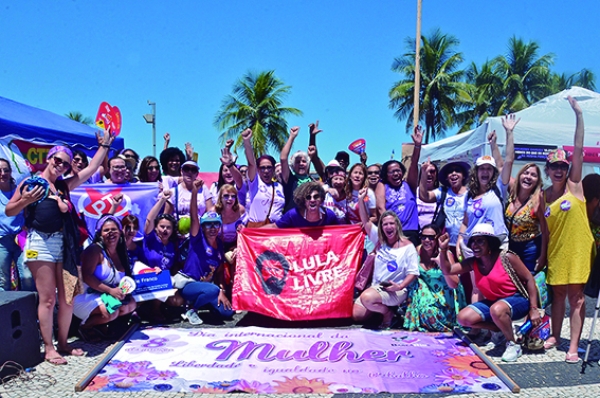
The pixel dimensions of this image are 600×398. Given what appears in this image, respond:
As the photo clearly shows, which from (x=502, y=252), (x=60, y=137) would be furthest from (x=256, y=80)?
(x=502, y=252)

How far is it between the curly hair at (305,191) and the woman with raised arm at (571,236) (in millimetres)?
2245

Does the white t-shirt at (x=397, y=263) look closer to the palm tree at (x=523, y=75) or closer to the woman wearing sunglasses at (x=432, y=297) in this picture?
the woman wearing sunglasses at (x=432, y=297)

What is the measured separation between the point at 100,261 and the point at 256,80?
2501 centimetres

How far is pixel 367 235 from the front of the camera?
577 cm

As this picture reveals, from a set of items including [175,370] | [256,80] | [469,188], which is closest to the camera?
[175,370]

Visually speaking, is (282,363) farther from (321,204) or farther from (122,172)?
(122,172)

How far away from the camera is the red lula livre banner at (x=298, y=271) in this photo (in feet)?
17.9

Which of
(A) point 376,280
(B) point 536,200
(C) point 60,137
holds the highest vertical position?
(C) point 60,137

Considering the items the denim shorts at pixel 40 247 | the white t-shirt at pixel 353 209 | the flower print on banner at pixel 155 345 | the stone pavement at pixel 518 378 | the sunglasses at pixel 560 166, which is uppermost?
the sunglasses at pixel 560 166

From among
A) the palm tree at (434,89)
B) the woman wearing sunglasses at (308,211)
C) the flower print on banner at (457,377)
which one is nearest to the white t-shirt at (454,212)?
the woman wearing sunglasses at (308,211)

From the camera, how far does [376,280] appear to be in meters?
5.40

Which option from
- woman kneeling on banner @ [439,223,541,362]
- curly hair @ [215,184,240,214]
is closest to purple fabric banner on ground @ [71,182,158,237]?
curly hair @ [215,184,240,214]

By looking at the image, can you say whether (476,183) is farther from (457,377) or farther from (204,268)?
(204,268)

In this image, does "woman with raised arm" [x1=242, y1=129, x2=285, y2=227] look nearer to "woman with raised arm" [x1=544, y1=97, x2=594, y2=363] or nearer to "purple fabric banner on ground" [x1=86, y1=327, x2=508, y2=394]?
"purple fabric banner on ground" [x1=86, y1=327, x2=508, y2=394]
